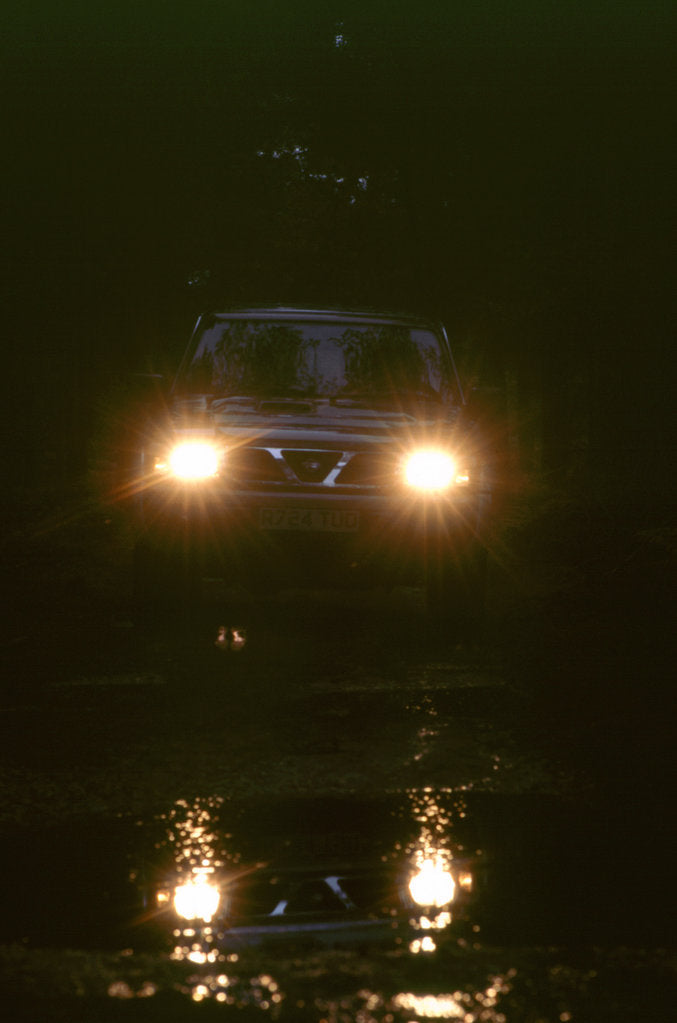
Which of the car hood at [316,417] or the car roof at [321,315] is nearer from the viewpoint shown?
the car hood at [316,417]

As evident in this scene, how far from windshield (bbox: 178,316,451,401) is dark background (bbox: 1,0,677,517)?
6770mm

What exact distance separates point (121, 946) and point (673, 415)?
57.0 ft

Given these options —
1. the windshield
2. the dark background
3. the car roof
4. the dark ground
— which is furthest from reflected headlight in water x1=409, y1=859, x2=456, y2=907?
the dark background

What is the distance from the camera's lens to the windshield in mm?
9562

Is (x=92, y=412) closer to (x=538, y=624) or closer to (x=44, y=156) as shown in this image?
(x=44, y=156)

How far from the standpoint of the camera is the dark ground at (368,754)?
9.02 feet

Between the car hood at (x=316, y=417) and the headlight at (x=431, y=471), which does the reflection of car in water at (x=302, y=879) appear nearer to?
the headlight at (x=431, y=471)

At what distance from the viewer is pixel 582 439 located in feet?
85.1

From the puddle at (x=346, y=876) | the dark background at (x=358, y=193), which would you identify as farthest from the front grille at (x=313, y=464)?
the dark background at (x=358, y=193)

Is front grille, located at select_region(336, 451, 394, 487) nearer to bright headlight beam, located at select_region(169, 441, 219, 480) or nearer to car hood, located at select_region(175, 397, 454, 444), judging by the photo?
car hood, located at select_region(175, 397, 454, 444)

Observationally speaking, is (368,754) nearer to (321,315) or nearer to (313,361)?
(313,361)

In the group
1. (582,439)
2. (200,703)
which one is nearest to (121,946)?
(200,703)

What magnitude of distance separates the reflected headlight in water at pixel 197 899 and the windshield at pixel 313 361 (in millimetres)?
6204

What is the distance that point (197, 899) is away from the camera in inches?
130
